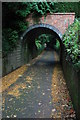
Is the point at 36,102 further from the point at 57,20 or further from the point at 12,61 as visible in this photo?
the point at 57,20

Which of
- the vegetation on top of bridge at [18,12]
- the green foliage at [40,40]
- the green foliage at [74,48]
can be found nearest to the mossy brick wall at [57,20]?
the vegetation on top of bridge at [18,12]

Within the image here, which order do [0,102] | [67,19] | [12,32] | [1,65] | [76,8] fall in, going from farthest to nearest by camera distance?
1. [76,8]
2. [67,19]
3. [12,32]
4. [1,65]
5. [0,102]

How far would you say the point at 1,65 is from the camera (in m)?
7.30

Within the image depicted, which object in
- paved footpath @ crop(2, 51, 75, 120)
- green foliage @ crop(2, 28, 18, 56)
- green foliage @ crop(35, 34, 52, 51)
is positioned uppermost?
green foliage @ crop(35, 34, 52, 51)

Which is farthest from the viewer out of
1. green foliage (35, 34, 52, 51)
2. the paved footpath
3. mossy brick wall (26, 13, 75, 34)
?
green foliage (35, 34, 52, 51)

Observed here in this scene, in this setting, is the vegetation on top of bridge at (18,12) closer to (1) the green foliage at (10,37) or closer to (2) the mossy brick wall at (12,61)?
(1) the green foliage at (10,37)

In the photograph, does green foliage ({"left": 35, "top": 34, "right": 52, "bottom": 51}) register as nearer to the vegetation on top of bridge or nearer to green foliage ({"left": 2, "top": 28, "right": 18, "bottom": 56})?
the vegetation on top of bridge

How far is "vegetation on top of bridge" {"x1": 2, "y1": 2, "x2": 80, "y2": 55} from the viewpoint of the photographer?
29.3ft

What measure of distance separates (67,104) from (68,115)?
0.72m

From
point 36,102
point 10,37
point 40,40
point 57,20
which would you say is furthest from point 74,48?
point 40,40

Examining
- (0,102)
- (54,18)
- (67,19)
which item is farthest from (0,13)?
(0,102)

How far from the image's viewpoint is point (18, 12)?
974 centimetres

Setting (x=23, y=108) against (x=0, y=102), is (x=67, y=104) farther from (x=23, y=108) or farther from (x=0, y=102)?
(x=0, y=102)

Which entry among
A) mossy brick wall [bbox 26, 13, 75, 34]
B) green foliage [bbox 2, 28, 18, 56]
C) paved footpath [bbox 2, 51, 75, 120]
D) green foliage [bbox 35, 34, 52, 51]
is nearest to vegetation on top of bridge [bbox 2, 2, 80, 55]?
green foliage [bbox 2, 28, 18, 56]
